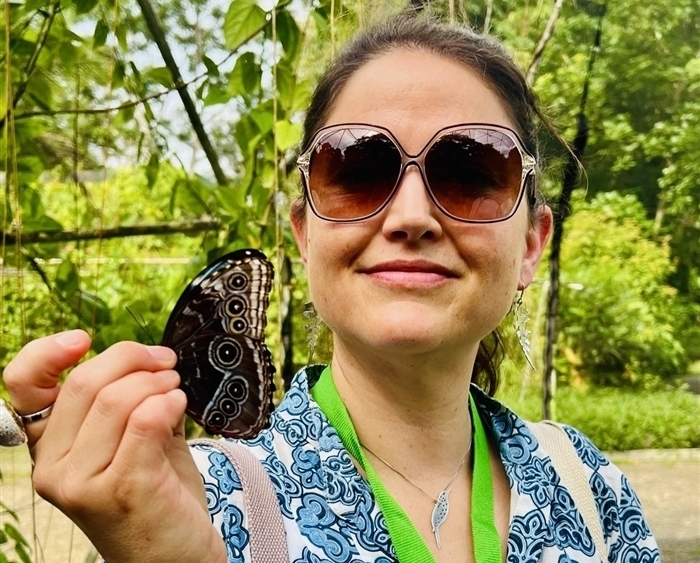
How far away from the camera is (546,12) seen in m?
2.53

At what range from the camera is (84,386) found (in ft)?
1.80

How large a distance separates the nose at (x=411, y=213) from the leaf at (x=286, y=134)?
55 centimetres

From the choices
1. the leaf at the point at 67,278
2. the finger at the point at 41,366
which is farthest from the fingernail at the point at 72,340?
the leaf at the point at 67,278

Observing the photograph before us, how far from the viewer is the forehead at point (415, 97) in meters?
0.94

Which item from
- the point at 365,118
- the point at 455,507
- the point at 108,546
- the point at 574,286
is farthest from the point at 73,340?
the point at 574,286

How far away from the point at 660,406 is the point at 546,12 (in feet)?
18.8

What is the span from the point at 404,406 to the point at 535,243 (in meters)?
0.37

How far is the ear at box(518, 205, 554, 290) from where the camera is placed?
112cm

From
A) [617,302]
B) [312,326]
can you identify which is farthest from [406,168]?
[617,302]

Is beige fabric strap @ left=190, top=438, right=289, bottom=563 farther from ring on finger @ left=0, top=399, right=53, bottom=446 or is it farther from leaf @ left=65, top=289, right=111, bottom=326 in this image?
leaf @ left=65, top=289, right=111, bottom=326

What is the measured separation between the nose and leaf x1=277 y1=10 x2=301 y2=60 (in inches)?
24.8

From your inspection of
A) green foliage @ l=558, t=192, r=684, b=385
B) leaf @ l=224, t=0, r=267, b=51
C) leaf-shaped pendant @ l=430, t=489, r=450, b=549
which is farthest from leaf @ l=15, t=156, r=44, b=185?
green foliage @ l=558, t=192, r=684, b=385

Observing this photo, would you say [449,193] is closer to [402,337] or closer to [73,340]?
[402,337]

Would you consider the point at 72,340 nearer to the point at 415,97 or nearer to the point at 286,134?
the point at 415,97
